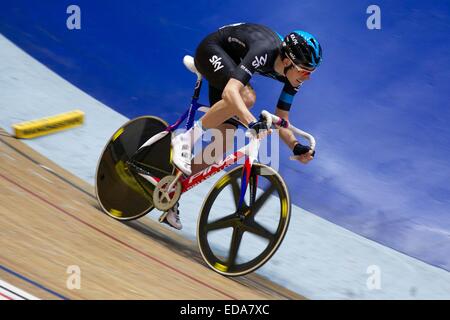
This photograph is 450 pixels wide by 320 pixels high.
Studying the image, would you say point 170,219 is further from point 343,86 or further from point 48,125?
point 343,86

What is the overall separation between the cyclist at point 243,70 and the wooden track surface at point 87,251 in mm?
300

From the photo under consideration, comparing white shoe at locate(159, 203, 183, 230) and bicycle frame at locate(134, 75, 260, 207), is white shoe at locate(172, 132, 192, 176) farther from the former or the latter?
white shoe at locate(159, 203, 183, 230)

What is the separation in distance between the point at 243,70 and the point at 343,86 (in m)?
2.47

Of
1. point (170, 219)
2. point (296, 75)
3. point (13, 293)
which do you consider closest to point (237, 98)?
point (296, 75)

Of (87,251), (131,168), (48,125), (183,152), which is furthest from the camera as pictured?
(48,125)

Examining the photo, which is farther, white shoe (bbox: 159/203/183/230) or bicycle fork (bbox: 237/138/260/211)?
white shoe (bbox: 159/203/183/230)

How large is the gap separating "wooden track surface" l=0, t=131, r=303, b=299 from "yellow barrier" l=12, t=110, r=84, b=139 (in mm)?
543

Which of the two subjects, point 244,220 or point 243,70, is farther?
point 244,220

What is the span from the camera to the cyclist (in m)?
3.62

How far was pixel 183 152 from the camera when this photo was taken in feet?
13.3

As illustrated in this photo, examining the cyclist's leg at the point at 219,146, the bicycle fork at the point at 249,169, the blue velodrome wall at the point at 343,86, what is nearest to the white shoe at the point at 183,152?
the cyclist's leg at the point at 219,146

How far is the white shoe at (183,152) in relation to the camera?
3.99m

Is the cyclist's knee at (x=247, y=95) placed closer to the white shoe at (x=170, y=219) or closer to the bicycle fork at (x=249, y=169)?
the bicycle fork at (x=249, y=169)

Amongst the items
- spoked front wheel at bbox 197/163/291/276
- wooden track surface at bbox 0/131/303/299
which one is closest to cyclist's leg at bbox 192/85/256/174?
spoked front wheel at bbox 197/163/291/276
